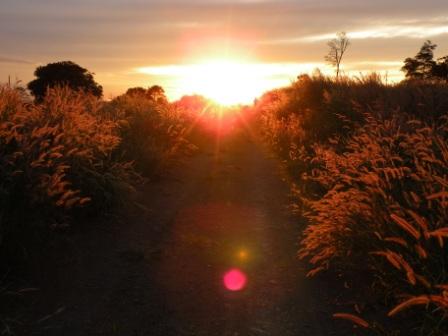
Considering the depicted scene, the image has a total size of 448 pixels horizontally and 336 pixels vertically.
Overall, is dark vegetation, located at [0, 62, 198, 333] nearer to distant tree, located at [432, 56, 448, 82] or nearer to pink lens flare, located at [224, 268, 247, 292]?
pink lens flare, located at [224, 268, 247, 292]

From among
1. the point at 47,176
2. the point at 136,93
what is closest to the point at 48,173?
the point at 47,176

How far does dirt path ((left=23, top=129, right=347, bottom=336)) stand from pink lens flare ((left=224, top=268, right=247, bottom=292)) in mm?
73

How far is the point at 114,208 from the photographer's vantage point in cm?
822

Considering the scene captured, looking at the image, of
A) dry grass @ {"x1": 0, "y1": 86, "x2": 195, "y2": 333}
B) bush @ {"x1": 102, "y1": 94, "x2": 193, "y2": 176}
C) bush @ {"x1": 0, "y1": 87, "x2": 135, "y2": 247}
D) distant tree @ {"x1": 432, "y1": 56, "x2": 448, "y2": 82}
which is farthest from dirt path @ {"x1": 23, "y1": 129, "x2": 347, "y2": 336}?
distant tree @ {"x1": 432, "y1": 56, "x2": 448, "y2": 82}

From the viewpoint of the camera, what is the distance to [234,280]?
594 cm

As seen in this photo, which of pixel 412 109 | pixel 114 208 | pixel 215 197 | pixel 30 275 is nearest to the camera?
pixel 30 275

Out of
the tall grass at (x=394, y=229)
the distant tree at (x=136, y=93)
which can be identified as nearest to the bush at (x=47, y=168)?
the tall grass at (x=394, y=229)

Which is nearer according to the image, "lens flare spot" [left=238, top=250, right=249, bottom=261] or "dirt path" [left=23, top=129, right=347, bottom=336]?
"dirt path" [left=23, top=129, right=347, bottom=336]

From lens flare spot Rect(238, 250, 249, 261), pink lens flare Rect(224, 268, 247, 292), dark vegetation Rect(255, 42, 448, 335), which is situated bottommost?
pink lens flare Rect(224, 268, 247, 292)

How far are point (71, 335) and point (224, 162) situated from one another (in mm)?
11325

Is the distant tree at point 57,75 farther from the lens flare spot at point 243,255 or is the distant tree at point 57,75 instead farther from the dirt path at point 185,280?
the lens flare spot at point 243,255

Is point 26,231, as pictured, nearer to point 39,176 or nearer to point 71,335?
point 39,176

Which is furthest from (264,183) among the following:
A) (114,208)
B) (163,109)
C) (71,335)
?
(71,335)

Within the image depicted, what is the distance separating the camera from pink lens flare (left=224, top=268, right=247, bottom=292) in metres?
5.71
